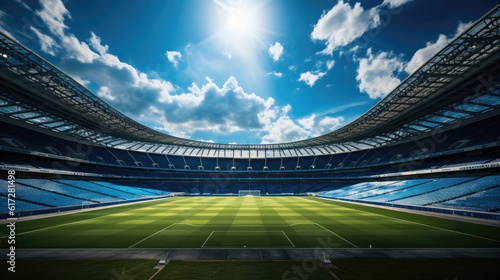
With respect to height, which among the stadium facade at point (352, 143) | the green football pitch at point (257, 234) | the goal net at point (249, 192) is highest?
the stadium facade at point (352, 143)

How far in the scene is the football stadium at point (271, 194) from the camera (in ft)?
34.5

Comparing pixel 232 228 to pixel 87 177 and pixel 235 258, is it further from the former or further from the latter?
pixel 87 177

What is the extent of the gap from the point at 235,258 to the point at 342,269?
5167 mm

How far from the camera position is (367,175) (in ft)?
181

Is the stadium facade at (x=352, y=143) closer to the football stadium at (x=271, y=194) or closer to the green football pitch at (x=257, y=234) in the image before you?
the football stadium at (x=271, y=194)

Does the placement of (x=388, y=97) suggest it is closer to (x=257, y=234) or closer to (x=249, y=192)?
(x=257, y=234)

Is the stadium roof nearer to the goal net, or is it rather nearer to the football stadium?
the football stadium

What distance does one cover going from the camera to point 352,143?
61.4m

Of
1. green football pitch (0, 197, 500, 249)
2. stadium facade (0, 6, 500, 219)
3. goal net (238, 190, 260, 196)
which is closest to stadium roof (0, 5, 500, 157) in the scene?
stadium facade (0, 6, 500, 219)

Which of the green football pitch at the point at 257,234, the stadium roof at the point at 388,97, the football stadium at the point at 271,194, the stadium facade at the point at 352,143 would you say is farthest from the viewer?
the stadium facade at the point at 352,143

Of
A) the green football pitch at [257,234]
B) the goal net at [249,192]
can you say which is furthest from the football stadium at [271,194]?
the goal net at [249,192]

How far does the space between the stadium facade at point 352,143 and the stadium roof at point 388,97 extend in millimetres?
118

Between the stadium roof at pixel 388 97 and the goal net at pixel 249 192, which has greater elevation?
the stadium roof at pixel 388 97

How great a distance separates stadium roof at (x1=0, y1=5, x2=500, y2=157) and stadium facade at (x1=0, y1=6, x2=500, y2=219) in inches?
4.7
